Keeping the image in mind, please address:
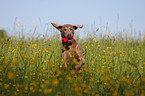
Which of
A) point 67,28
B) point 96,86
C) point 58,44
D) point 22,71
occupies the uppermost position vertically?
point 67,28

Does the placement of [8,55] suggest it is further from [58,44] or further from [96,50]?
[96,50]

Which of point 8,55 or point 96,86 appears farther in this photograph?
point 8,55

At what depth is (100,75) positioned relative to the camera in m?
3.73

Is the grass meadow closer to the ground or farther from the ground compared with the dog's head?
closer to the ground

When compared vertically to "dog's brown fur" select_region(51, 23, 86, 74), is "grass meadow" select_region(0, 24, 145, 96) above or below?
below

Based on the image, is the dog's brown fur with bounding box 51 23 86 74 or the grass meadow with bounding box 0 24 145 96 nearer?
the grass meadow with bounding box 0 24 145 96

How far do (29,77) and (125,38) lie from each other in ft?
17.9

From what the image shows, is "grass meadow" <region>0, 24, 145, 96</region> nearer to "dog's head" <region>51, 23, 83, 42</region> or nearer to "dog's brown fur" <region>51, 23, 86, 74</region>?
"dog's brown fur" <region>51, 23, 86, 74</region>

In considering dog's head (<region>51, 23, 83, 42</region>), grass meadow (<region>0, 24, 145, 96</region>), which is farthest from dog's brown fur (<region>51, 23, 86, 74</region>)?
grass meadow (<region>0, 24, 145, 96</region>)

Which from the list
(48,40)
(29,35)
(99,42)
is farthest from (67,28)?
(99,42)

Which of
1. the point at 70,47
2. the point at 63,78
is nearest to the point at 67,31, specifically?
the point at 70,47

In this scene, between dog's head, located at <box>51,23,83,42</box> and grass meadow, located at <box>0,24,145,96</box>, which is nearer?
grass meadow, located at <box>0,24,145,96</box>

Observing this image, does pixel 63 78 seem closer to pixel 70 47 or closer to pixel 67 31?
pixel 70 47

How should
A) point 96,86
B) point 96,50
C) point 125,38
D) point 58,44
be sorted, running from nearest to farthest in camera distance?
point 96,86
point 96,50
point 58,44
point 125,38
